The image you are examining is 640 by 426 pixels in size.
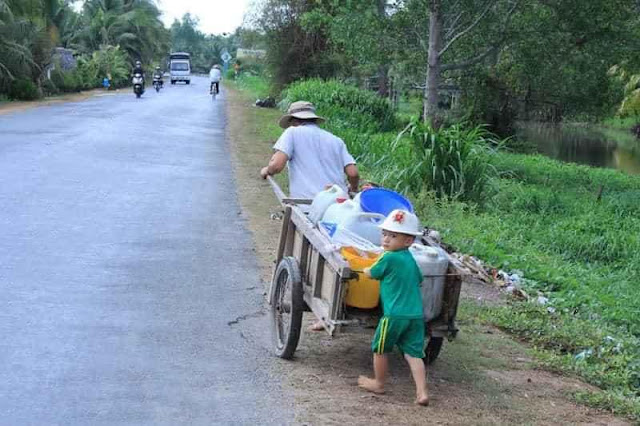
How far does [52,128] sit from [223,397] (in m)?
17.5

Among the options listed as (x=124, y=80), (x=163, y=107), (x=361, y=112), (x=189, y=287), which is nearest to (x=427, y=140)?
(x=189, y=287)

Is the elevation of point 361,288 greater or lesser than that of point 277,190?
lesser

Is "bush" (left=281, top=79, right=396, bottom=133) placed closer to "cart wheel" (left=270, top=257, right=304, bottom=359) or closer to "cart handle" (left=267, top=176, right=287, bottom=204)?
"cart handle" (left=267, top=176, right=287, bottom=204)

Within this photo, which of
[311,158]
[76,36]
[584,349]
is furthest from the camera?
[76,36]

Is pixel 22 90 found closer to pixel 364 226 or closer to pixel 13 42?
pixel 13 42

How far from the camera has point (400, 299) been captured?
15.5 feet

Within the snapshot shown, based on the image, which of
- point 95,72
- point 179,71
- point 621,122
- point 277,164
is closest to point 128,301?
point 277,164

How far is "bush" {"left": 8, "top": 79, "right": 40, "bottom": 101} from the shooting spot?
3356cm

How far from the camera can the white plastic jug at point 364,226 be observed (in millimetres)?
5336

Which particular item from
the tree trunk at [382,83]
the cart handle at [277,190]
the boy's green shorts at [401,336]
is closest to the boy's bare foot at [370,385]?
the boy's green shorts at [401,336]

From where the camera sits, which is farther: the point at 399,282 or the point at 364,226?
the point at 364,226

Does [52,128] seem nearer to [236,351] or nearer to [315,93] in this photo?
[315,93]

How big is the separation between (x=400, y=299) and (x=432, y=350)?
2.95 ft

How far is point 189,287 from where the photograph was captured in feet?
23.4
